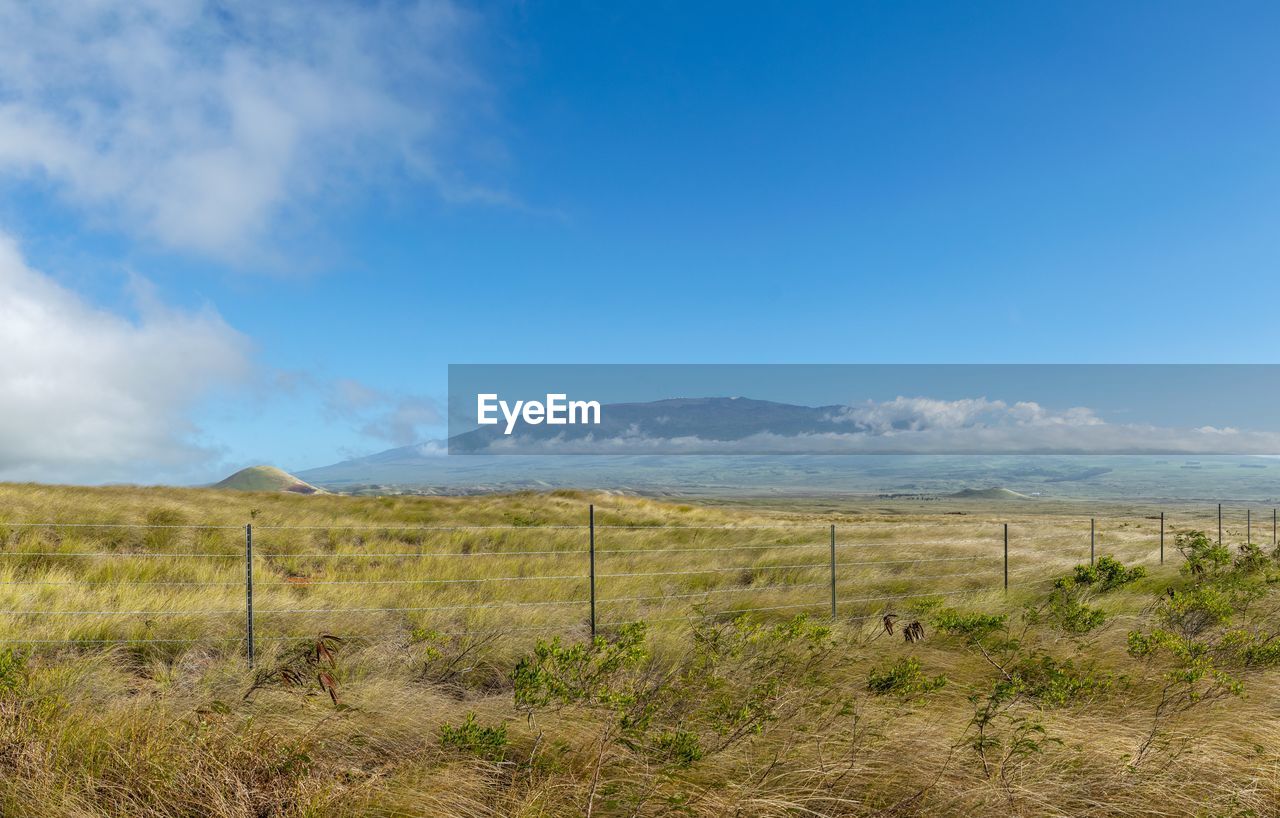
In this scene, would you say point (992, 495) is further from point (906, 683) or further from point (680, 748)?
point (680, 748)

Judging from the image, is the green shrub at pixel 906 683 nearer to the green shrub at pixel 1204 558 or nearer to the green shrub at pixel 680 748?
the green shrub at pixel 680 748

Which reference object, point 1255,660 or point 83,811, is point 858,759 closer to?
point 83,811

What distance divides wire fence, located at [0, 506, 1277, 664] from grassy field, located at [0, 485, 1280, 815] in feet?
0.30

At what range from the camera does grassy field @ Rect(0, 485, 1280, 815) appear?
403 cm

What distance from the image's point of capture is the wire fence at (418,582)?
28.3 ft

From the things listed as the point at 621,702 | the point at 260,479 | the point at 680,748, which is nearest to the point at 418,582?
the point at 621,702

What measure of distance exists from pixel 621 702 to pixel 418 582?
7998 mm

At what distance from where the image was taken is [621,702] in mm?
4898

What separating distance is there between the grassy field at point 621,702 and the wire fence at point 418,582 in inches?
3.6

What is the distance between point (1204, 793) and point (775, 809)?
2.53m

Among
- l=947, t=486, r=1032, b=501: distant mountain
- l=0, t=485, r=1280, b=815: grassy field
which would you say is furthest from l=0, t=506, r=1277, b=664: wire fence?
l=947, t=486, r=1032, b=501: distant mountain

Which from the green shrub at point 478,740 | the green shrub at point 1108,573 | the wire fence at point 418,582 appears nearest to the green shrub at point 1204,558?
the green shrub at point 1108,573

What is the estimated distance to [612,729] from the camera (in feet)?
16.0

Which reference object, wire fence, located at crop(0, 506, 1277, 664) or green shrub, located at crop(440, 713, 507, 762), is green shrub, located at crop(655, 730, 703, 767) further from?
wire fence, located at crop(0, 506, 1277, 664)
